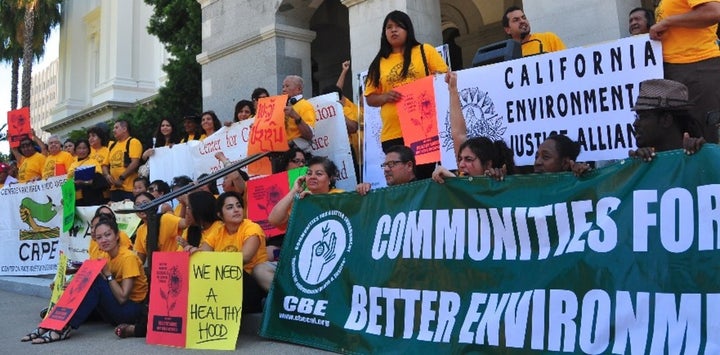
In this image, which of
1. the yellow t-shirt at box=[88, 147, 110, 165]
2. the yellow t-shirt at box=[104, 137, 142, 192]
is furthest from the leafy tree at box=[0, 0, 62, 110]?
the yellow t-shirt at box=[104, 137, 142, 192]

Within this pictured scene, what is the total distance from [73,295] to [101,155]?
4.47 meters

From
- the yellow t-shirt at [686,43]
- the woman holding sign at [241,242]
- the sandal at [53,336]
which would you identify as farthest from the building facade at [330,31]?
the sandal at [53,336]

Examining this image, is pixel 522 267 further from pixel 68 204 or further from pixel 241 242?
pixel 68 204

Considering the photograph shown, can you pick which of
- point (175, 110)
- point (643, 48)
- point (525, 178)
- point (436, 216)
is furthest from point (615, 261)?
point (175, 110)

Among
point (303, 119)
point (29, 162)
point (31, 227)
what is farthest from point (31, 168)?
point (303, 119)

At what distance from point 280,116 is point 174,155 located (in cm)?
273

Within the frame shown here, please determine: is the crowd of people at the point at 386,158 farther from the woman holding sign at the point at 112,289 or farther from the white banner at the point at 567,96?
the white banner at the point at 567,96

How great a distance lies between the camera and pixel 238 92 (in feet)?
36.8

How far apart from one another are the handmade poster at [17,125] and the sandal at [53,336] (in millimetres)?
6708

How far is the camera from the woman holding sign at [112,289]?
16.5ft

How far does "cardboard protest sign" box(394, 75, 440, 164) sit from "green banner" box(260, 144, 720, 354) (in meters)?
1.20

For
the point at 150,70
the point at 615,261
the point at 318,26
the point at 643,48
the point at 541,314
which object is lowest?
the point at 541,314

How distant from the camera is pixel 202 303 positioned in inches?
176

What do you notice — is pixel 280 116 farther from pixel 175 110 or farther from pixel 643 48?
pixel 175 110
